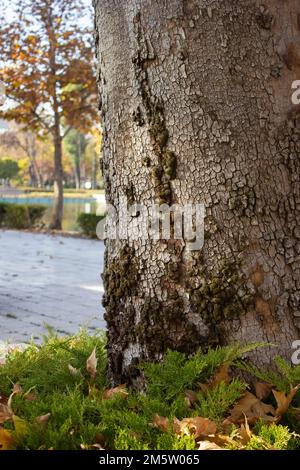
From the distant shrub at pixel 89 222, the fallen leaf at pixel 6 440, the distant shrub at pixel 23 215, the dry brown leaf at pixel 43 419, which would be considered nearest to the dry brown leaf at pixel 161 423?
the dry brown leaf at pixel 43 419

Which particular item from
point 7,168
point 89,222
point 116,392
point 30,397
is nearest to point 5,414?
point 30,397

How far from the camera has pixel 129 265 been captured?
2.44 metres

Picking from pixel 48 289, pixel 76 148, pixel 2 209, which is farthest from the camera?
pixel 76 148

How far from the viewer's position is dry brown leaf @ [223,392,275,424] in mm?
2008

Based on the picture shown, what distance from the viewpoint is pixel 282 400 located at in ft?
6.79

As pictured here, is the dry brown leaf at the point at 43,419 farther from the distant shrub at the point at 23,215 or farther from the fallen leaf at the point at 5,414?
the distant shrub at the point at 23,215

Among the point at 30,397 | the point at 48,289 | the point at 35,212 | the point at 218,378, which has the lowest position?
the point at 48,289

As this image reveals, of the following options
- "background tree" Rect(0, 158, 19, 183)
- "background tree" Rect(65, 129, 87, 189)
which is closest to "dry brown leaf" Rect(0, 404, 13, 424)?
"background tree" Rect(65, 129, 87, 189)

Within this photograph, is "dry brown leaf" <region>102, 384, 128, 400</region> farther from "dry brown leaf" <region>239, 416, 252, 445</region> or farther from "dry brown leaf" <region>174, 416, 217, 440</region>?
"dry brown leaf" <region>239, 416, 252, 445</region>

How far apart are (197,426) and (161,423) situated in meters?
0.12

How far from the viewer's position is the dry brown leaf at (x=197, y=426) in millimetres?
1850

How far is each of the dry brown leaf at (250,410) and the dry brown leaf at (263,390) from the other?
0.05 meters

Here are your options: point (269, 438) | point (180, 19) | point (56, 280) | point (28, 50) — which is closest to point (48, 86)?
point (28, 50)

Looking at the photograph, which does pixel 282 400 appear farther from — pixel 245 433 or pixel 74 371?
pixel 74 371
